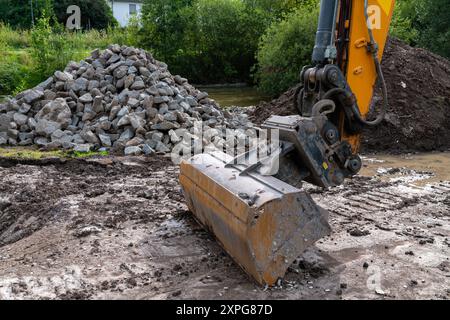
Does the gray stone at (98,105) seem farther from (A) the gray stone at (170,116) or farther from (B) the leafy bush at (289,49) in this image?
(B) the leafy bush at (289,49)

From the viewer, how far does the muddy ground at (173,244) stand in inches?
146

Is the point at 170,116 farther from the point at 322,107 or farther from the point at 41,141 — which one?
the point at 322,107

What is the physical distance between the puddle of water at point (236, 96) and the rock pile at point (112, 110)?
21.6 ft

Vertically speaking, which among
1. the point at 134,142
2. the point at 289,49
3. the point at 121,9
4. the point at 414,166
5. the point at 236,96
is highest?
the point at 121,9

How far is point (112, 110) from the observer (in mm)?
9336

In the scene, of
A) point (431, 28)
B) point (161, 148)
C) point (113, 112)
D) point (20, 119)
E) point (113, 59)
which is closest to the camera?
point (161, 148)

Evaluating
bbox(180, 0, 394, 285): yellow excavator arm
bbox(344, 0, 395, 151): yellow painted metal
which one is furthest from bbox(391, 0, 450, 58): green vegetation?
bbox(180, 0, 394, 285): yellow excavator arm

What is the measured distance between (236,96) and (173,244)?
616 inches

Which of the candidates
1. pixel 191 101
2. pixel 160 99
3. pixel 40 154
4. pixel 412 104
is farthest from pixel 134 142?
pixel 412 104

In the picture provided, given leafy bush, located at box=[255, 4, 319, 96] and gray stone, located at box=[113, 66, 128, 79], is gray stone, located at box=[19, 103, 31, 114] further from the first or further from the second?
leafy bush, located at box=[255, 4, 319, 96]

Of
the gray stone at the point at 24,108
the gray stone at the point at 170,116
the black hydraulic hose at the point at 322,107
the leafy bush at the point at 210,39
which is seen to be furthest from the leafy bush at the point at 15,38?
the black hydraulic hose at the point at 322,107

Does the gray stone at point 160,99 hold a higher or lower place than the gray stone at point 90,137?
higher
